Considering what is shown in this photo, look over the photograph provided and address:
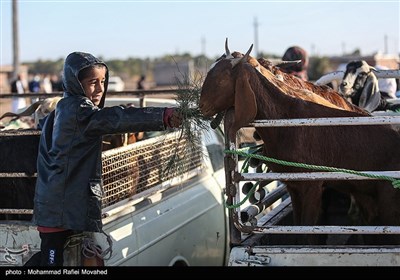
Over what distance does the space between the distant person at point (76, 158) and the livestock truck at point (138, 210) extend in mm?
202

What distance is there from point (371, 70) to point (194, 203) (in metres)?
2.00

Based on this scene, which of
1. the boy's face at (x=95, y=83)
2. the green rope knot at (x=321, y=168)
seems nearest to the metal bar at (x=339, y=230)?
the green rope knot at (x=321, y=168)

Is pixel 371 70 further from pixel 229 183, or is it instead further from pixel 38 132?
pixel 38 132

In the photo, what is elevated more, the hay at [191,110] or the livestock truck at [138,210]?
the hay at [191,110]

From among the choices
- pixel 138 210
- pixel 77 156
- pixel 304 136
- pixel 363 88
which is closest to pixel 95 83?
pixel 77 156

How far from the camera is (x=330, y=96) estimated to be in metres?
4.16

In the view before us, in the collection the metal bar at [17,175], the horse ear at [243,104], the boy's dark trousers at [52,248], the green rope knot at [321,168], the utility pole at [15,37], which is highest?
the utility pole at [15,37]

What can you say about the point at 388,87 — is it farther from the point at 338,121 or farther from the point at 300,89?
the point at 338,121

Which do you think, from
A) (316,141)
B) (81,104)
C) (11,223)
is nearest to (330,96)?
(316,141)

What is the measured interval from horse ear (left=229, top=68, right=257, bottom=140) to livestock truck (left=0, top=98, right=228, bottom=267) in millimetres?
545

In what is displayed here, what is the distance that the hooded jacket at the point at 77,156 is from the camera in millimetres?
3461

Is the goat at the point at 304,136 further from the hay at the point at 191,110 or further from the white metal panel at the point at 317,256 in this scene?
the white metal panel at the point at 317,256

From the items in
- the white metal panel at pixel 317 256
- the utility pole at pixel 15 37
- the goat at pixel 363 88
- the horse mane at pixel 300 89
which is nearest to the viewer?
the white metal panel at pixel 317 256

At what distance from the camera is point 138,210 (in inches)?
172
